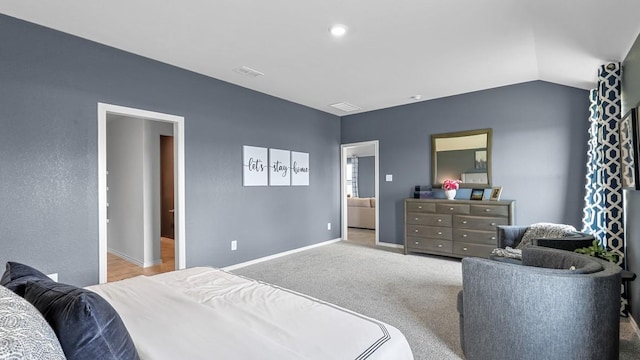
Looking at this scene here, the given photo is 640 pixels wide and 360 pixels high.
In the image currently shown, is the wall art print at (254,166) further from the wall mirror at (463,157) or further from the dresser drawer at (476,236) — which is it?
the dresser drawer at (476,236)

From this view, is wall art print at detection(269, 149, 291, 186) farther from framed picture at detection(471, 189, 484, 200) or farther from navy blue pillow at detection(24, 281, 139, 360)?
navy blue pillow at detection(24, 281, 139, 360)

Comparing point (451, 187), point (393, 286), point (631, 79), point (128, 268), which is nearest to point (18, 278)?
point (393, 286)

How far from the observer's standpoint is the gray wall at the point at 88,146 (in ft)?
8.65

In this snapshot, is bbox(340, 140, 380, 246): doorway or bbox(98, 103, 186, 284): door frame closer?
bbox(98, 103, 186, 284): door frame

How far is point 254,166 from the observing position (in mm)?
4625

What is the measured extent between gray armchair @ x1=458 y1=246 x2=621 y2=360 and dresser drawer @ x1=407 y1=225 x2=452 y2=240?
2812 mm

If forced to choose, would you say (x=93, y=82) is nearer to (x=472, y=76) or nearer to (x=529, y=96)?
(x=472, y=76)

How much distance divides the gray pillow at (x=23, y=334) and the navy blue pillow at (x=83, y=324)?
0.29ft

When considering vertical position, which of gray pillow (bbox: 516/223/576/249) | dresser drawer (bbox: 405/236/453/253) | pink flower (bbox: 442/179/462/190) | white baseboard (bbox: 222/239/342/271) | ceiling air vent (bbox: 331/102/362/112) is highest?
ceiling air vent (bbox: 331/102/362/112)

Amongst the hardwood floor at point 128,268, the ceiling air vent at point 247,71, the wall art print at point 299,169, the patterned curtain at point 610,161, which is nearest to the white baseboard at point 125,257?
the hardwood floor at point 128,268

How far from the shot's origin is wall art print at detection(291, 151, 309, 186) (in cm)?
528

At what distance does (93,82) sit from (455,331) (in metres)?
4.08

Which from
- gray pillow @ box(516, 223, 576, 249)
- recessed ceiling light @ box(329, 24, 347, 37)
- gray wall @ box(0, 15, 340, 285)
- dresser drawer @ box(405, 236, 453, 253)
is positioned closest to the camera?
gray wall @ box(0, 15, 340, 285)

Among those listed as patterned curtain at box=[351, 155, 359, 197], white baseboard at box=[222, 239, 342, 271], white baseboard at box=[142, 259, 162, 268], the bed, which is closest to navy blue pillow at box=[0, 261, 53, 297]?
the bed
